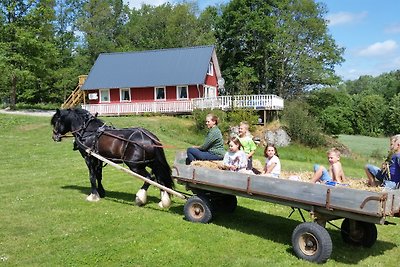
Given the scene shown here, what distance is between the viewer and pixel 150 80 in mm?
41906

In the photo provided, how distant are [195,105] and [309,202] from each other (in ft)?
98.4

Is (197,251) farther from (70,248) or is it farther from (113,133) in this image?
(113,133)

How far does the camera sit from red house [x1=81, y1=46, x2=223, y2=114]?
39656mm

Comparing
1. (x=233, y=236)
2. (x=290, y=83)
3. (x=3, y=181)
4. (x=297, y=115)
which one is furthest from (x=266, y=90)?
(x=233, y=236)

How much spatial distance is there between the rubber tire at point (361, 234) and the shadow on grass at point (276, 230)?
11 centimetres

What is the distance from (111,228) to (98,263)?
1.70m

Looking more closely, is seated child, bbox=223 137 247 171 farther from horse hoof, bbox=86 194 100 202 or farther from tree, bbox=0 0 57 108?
tree, bbox=0 0 57 108

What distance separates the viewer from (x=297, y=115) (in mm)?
33844

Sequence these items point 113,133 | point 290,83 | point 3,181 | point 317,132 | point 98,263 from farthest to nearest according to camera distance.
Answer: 1. point 290,83
2. point 317,132
3. point 3,181
4. point 113,133
5. point 98,263

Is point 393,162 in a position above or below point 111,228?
above

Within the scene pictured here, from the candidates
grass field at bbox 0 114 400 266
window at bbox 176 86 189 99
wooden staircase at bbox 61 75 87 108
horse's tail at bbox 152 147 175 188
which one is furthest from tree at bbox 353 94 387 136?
horse's tail at bbox 152 147 175 188

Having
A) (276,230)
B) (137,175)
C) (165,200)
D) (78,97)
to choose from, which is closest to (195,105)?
(78,97)

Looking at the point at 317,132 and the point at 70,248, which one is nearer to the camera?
the point at 70,248

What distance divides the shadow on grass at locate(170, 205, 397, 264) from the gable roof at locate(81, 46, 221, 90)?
31.0 metres
